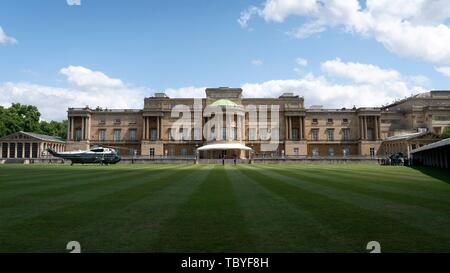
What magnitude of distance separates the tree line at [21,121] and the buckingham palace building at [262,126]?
53.0 feet

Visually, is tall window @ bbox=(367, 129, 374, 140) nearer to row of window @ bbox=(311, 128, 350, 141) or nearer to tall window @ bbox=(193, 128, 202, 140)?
row of window @ bbox=(311, 128, 350, 141)

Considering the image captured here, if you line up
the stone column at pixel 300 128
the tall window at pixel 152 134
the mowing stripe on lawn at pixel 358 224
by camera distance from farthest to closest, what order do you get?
the tall window at pixel 152 134 < the stone column at pixel 300 128 < the mowing stripe on lawn at pixel 358 224

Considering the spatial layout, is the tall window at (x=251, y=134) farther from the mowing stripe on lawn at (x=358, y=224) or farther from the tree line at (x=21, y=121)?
the mowing stripe on lawn at (x=358, y=224)

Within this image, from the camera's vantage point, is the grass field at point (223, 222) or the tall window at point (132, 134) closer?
the grass field at point (223, 222)

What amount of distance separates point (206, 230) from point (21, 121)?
11116 cm

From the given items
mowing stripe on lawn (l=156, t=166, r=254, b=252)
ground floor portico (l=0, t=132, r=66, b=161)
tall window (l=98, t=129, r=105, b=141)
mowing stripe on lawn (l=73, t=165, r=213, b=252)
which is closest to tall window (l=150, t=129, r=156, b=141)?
tall window (l=98, t=129, r=105, b=141)

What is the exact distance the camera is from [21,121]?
104688 millimetres

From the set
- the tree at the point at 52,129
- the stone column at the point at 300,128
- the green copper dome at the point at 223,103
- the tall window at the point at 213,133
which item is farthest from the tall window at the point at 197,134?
the tree at the point at 52,129

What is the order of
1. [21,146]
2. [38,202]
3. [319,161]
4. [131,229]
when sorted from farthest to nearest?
1. [21,146]
2. [319,161]
3. [38,202]
4. [131,229]

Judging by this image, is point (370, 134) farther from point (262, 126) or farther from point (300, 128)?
point (262, 126)

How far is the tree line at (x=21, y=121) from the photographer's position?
99.6 m

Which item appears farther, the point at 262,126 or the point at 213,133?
the point at 262,126

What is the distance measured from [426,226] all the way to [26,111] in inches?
4578

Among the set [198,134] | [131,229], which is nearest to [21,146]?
[198,134]
